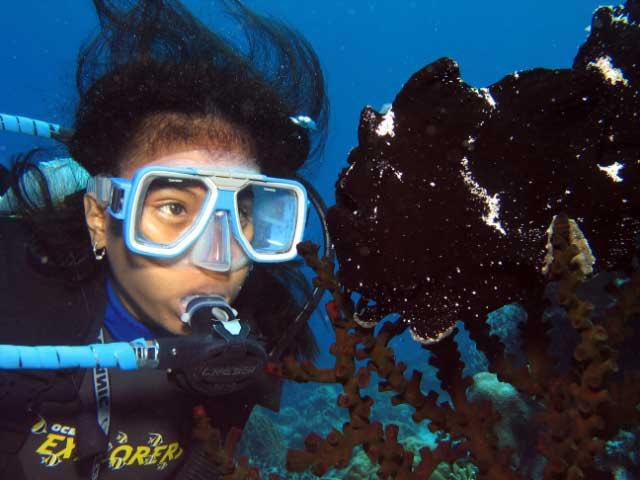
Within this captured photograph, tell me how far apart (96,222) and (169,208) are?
1.67ft

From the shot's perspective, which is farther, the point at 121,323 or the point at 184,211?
the point at 121,323

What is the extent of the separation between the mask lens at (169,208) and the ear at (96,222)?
1.22ft

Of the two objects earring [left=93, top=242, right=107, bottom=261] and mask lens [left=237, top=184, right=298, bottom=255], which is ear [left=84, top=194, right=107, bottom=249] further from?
mask lens [left=237, top=184, right=298, bottom=255]

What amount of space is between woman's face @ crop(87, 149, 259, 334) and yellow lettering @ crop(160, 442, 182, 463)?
85 centimetres

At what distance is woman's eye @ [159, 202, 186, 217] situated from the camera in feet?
9.10

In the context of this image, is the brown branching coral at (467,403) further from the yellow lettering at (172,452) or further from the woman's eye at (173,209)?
the yellow lettering at (172,452)

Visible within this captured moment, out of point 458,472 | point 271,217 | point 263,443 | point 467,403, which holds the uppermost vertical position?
point 271,217

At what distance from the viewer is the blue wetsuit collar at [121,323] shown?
9.65ft

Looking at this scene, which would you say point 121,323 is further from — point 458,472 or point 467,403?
point 458,472

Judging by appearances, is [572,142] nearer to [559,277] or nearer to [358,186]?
[559,277]

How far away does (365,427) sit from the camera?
4.73 ft

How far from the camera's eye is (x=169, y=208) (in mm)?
2791

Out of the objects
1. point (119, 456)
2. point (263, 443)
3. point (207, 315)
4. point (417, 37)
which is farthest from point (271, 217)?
point (417, 37)

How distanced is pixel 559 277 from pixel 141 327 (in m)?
2.53
